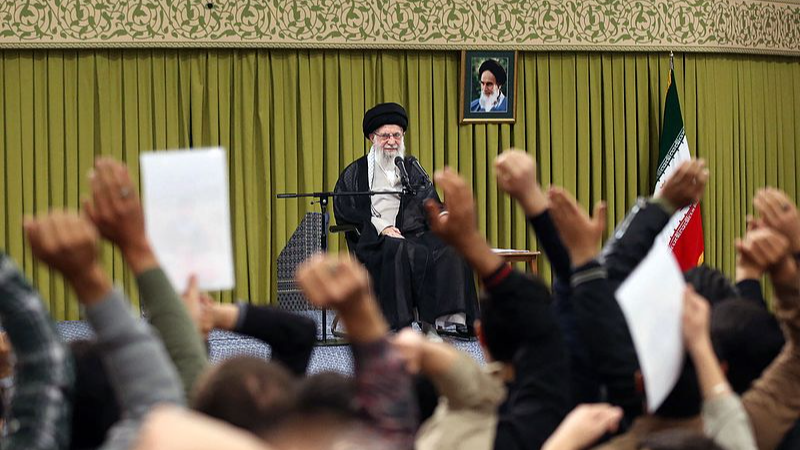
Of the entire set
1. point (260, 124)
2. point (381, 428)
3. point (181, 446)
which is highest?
point (260, 124)

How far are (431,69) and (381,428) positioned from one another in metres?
8.03

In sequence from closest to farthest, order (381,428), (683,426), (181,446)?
(181,446), (381,428), (683,426)

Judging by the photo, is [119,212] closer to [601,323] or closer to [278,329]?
[278,329]

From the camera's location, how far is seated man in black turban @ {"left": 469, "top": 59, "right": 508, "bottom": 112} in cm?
901

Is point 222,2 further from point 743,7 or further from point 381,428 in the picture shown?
point 381,428

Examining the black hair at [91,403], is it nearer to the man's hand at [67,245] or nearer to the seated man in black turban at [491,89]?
the man's hand at [67,245]

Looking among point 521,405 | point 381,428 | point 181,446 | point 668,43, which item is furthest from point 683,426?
point 668,43

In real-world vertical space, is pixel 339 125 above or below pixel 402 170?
above

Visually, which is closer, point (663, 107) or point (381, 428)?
point (381, 428)

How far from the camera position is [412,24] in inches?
347

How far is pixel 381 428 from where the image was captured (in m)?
1.16

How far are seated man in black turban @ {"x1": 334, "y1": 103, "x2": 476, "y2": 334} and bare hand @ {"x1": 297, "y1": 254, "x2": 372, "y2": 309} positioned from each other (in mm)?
5478

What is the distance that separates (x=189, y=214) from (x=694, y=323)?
2.43ft

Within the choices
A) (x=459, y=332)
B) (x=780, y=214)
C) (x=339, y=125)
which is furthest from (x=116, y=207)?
(x=339, y=125)
